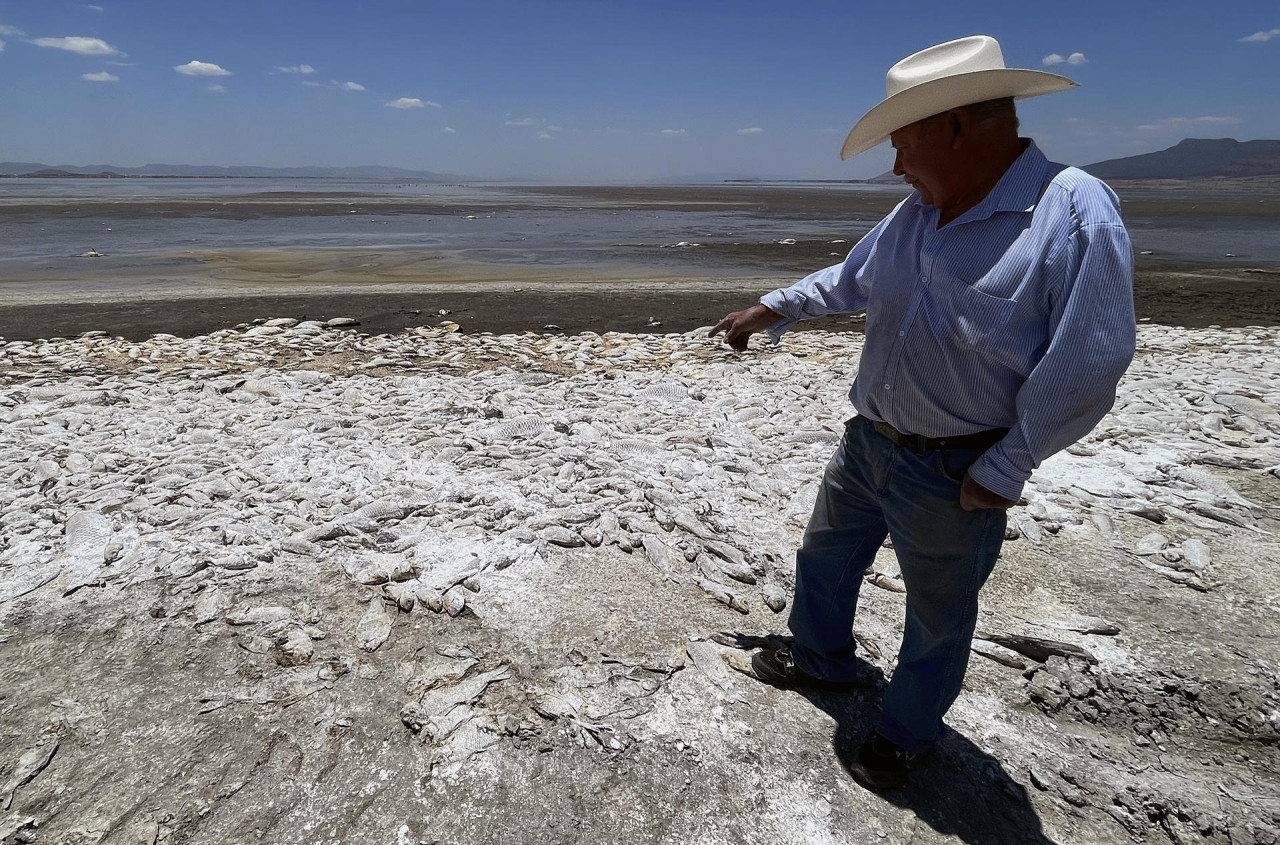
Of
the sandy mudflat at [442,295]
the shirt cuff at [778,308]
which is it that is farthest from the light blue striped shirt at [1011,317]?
the sandy mudflat at [442,295]

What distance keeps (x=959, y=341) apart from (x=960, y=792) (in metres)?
1.60

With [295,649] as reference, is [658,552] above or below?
above

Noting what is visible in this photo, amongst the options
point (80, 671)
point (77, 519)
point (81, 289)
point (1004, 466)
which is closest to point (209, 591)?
point (80, 671)

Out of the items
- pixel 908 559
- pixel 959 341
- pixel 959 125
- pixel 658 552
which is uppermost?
pixel 959 125

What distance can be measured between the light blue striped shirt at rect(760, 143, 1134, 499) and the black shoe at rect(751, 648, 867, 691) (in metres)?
1.21

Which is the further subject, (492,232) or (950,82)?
(492,232)

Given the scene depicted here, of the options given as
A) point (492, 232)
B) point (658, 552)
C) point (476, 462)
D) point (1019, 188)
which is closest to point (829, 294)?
point (1019, 188)

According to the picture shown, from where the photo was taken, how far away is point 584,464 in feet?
16.5

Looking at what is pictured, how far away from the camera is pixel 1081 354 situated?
6.32ft

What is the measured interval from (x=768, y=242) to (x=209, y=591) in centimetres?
2236

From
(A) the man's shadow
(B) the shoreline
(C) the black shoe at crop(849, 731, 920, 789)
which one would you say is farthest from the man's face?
(B) the shoreline

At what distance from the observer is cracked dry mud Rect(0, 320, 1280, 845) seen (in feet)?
8.43

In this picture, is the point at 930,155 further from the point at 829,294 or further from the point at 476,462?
the point at 476,462

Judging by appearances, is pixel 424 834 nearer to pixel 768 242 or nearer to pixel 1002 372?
pixel 1002 372
